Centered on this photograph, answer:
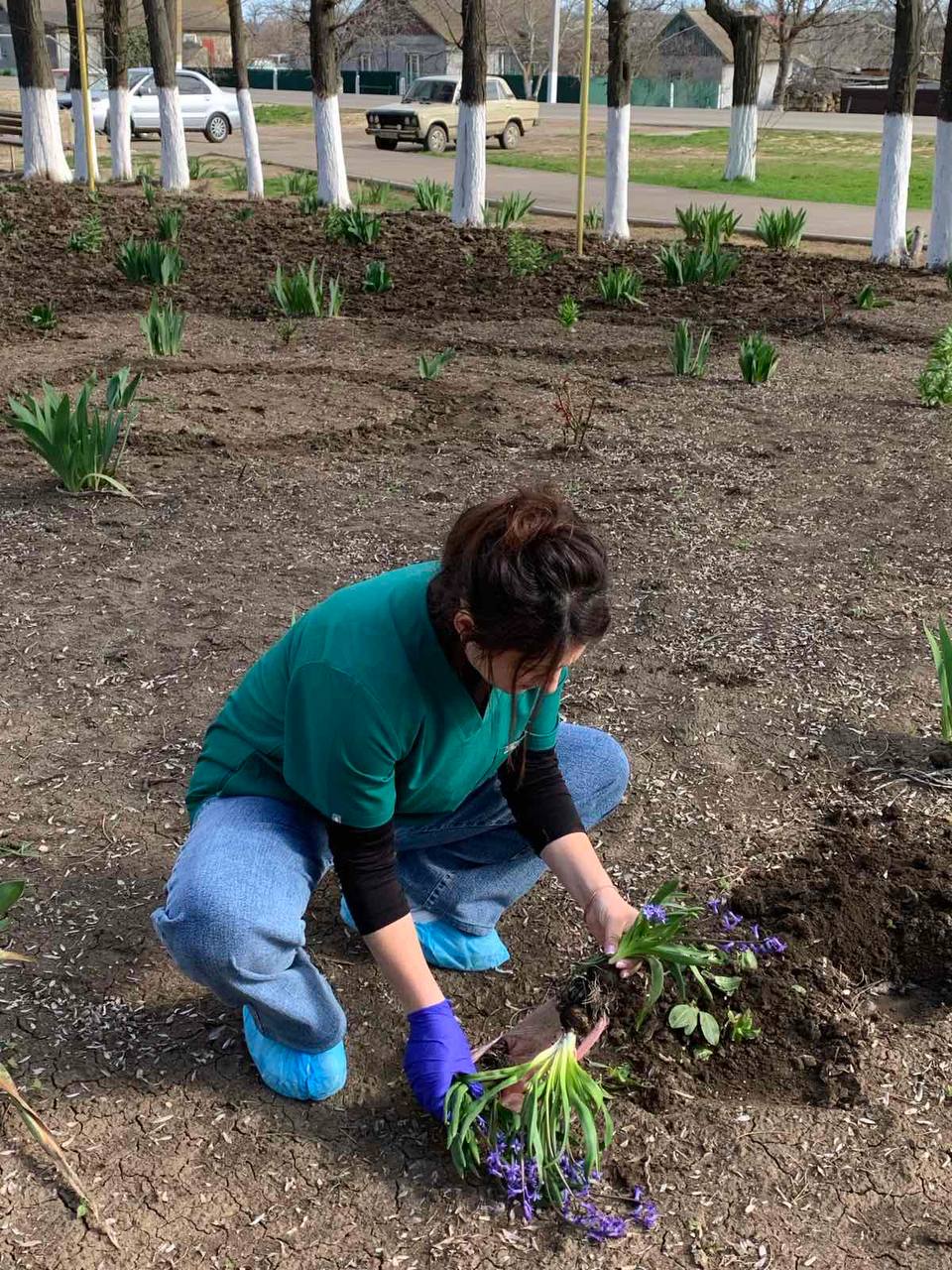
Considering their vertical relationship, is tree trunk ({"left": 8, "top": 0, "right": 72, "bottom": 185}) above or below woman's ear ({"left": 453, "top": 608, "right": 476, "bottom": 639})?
above

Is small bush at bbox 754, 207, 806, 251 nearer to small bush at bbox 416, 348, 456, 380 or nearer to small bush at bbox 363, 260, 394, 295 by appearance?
small bush at bbox 363, 260, 394, 295

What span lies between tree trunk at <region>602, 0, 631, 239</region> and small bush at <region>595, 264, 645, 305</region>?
364 centimetres

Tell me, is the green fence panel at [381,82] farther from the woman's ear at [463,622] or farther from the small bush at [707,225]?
the woman's ear at [463,622]

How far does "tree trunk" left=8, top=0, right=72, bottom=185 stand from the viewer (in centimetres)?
1319

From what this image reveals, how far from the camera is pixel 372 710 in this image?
1.73 m

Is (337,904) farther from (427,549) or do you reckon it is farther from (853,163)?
(853,163)

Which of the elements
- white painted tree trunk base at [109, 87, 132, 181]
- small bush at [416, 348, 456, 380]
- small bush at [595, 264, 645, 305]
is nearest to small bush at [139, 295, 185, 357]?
small bush at [416, 348, 456, 380]

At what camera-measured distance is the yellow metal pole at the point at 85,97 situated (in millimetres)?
12727

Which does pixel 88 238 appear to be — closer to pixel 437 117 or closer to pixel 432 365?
pixel 432 365

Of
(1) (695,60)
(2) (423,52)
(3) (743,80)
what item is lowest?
(3) (743,80)

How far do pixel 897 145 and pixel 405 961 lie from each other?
10368 mm

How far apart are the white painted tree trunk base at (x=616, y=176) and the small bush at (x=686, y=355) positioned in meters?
5.55

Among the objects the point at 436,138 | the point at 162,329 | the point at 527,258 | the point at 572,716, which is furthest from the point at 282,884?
the point at 436,138

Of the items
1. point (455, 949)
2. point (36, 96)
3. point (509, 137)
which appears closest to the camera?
point (455, 949)
